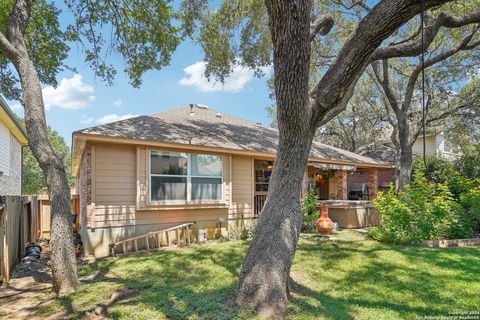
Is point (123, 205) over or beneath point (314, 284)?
over

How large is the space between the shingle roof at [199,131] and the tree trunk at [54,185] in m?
2.40

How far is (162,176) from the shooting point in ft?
29.0

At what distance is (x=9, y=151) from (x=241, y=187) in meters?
10.1

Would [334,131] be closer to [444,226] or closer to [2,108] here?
[444,226]

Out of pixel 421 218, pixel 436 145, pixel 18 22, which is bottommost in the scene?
pixel 421 218

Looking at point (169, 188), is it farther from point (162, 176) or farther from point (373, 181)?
point (373, 181)

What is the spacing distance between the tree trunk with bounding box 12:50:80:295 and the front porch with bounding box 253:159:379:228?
742 cm

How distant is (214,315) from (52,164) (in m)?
3.74

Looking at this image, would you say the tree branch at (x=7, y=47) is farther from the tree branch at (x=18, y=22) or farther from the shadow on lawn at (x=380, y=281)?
the shadow on lawn at (x=380, y=281)

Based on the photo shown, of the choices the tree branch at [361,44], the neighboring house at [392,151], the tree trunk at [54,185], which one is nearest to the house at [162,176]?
the tree trunk at [54,185]

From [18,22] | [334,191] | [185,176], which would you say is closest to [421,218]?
[185,176]

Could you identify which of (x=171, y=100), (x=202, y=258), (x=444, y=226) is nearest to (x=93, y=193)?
(x=202, y=258)

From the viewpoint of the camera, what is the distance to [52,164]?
5102 millimetres

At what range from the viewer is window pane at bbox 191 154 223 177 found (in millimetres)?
9500
